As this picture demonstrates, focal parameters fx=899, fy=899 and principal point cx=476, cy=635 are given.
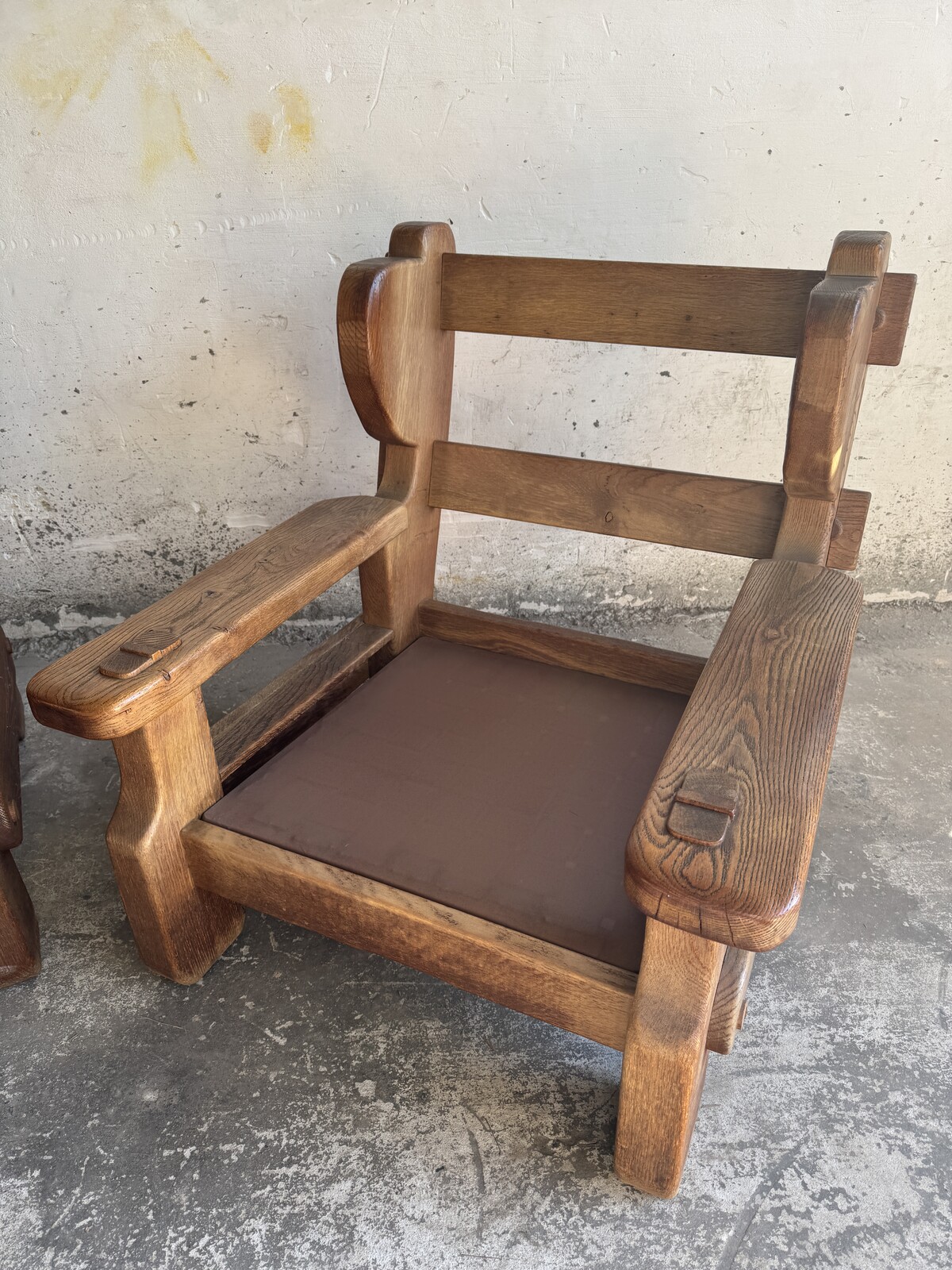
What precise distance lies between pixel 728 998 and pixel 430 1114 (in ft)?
1.61

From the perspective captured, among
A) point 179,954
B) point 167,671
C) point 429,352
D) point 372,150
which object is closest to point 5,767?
point 179,954

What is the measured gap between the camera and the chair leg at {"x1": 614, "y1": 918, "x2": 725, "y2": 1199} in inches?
39.6

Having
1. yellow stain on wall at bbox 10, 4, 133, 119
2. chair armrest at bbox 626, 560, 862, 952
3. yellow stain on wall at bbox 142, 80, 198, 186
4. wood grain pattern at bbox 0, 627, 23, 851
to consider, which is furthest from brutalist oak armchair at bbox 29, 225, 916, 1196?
yellow stain on wall at bbox 10, 4, 133, 119

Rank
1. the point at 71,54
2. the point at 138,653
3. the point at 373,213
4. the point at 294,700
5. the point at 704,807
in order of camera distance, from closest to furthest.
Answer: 1. the point at 704,807
2. the point at 138,653
3. the point at 294,700
4. the point at 71,54
5. the point at 373,213

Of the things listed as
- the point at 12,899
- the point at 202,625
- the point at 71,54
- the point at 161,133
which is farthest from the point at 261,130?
the point at 12,899

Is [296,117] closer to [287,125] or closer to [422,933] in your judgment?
[287,125]

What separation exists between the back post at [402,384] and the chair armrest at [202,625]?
0.33 ft

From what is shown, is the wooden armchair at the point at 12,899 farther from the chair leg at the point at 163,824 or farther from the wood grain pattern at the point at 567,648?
the wood grain pattern at the point at 567,648

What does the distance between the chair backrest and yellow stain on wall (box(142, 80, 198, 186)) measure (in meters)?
0.79

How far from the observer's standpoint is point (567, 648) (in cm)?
172

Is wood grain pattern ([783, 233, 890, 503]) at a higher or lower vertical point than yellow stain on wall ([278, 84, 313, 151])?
lower

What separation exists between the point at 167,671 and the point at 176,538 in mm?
1424

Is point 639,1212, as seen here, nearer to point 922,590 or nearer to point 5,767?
point 5,767

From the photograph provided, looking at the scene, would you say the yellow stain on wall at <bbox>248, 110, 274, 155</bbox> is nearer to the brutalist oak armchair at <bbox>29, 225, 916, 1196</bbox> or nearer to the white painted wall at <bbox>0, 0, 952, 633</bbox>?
the white painted wall at <bbox>0, 0, 952, 633</bbox>
